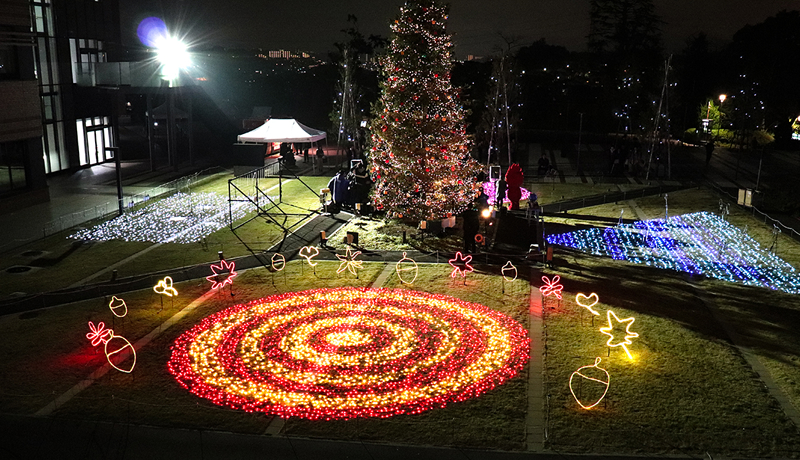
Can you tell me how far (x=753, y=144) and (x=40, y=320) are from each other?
4530 centimetres

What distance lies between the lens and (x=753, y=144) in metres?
44.8

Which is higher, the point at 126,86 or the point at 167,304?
the point at 126,86

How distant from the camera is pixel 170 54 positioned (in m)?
36.4

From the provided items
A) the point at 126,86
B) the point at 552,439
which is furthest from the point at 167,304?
the point at 126,86

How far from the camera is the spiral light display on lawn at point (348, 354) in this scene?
1064cm

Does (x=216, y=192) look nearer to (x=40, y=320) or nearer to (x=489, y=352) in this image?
(x=40, y=320)

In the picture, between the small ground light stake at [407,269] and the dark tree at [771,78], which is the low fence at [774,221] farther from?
the dark tree at [771,78]

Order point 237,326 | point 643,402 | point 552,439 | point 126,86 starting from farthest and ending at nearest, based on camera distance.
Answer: point 126,86, point 237,326, point 643,402, point 552,439

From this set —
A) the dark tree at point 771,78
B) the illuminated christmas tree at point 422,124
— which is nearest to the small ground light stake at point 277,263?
the illuminated christmas tree at point 422,124

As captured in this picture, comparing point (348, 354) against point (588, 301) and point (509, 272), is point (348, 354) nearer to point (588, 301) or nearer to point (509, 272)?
point (588, 301)

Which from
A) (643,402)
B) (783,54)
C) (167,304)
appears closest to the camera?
(643,402)

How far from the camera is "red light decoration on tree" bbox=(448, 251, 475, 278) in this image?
17.8 metres

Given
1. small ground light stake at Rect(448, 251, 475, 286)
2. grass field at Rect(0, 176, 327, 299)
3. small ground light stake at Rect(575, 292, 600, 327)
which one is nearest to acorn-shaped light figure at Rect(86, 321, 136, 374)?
grass field at Rect(0, 176, 327, 299)

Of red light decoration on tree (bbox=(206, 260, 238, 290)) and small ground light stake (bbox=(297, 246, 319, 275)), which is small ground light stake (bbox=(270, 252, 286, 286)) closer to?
small ground light stake (bbox=(297, 246, 319, 275))
